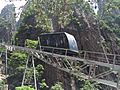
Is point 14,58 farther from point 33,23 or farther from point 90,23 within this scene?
point 90,23

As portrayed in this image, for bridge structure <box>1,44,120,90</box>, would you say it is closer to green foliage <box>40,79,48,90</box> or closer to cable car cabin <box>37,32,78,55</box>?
cable car cabin <box>37,32,78,55</box>

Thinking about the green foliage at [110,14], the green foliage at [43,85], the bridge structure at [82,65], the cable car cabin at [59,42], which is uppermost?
the green foliage at [110,14]

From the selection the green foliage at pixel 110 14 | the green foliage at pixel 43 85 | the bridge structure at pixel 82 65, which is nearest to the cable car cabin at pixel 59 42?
the bridge structure at pixel 82 65

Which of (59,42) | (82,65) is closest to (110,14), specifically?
(59,42)

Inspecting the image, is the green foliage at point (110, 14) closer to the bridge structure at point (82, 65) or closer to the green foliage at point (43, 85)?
the green foliage at point (43, 85)

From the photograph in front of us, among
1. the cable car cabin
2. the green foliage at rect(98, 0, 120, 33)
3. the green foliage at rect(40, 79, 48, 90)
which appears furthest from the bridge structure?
the green foliage at rect(98, 0, 120, 33)

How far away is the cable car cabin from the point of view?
16.0 metres

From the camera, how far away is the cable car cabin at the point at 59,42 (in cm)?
1597

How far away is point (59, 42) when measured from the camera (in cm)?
1745

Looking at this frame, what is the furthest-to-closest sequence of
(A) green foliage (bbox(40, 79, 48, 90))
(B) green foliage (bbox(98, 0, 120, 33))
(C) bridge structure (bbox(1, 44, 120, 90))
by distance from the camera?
(B) green foliage (bbox(98, 0, 120, 33)) < (A) green foliage (bbox(40, 79, 48, 90)) < (C) bridge structure (bbox(1, 44, 120, 90))

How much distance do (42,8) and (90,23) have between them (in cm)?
853

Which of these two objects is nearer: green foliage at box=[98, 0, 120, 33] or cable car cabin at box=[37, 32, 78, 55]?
cable car cabin at box=[37, 32, 78, 55]

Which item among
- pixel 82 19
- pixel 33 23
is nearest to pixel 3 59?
pixel 33 23

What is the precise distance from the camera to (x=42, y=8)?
19094 mm
